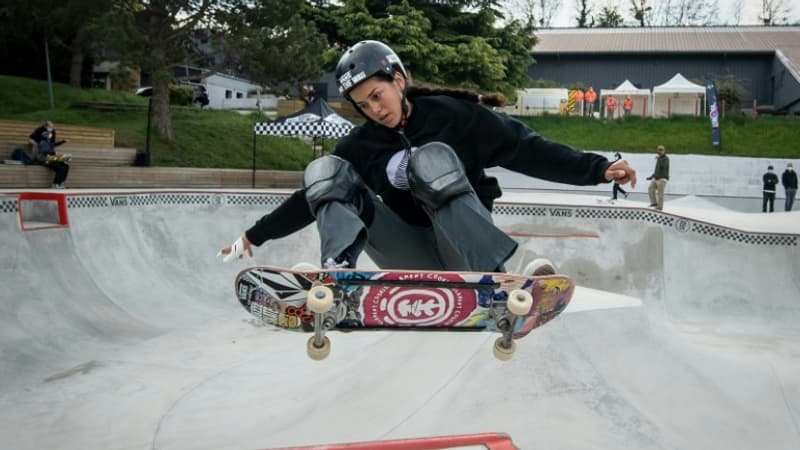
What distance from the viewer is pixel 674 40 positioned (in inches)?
1671

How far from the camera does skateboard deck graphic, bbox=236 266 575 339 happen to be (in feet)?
11.5

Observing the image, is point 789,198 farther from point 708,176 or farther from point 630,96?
point 630,96

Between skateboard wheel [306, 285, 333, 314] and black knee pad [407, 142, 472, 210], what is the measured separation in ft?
2.71

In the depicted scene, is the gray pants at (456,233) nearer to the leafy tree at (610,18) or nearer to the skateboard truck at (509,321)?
the skateboard truck at (509,321)

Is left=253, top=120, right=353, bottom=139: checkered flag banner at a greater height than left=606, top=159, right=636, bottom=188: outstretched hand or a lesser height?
greater

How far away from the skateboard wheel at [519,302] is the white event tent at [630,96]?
3319 cm

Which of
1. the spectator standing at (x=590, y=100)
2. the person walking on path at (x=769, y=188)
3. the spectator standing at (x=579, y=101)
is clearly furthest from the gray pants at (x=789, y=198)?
the spectator standing at (x=579, y=101)

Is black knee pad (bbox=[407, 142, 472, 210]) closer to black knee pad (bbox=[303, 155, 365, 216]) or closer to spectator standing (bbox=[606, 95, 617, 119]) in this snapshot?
black knee pad (bbox=[303, 155, 365, 216])

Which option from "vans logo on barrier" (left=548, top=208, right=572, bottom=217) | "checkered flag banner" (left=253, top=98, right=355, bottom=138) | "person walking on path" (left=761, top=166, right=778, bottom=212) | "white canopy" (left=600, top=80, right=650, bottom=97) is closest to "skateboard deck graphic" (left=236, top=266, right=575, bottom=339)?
"vans logo on barrier" (left=548, top=208, right=572, bottom=217)

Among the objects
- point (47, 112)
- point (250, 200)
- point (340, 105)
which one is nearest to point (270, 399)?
point (250, 200)

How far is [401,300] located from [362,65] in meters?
1.38

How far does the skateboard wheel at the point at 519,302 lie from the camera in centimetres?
335

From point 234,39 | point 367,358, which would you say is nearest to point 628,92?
point 234,39

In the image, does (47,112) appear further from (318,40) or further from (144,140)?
(318,40)
